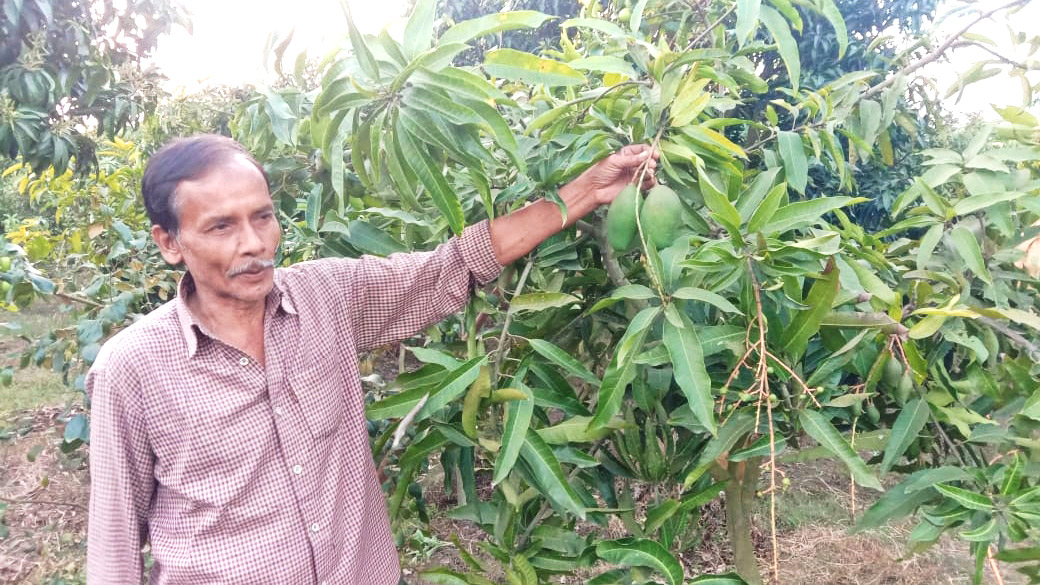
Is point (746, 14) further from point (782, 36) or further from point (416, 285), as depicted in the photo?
point (416, 285)

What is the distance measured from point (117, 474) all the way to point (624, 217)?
0.89 metres

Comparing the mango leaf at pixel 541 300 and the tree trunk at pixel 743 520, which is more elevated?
the mango leaf at pixel 541 300

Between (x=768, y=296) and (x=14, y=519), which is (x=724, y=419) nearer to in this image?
(x=768, y=296)

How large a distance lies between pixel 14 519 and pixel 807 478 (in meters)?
3.71

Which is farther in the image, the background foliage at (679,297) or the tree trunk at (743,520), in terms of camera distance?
the tree trunk at (743,520)

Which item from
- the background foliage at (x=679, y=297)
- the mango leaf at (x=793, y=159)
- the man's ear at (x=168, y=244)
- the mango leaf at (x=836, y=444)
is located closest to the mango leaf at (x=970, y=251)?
the background foliage at (x=679, y=297)

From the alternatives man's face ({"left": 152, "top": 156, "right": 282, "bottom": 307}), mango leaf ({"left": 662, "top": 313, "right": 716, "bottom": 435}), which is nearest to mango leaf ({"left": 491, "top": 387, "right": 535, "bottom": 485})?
mango leaf ({"left": 662, "top": 313, "right": 716, "bottom": 435})

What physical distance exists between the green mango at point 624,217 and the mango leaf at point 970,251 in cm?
51

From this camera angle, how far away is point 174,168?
112cm

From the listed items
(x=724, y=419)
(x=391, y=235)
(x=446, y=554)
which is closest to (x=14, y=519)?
(x=446, y=554)

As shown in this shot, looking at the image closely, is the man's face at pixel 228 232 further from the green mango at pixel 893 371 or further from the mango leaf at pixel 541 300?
the green mango at pixel 893 371

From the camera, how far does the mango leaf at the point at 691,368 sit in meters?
0.91

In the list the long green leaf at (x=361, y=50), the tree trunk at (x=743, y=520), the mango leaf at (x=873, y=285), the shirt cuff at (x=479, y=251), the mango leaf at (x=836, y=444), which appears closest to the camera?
the long green leaf at (x=361, y=50)

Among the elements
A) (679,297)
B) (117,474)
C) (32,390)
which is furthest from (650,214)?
(32,390)
